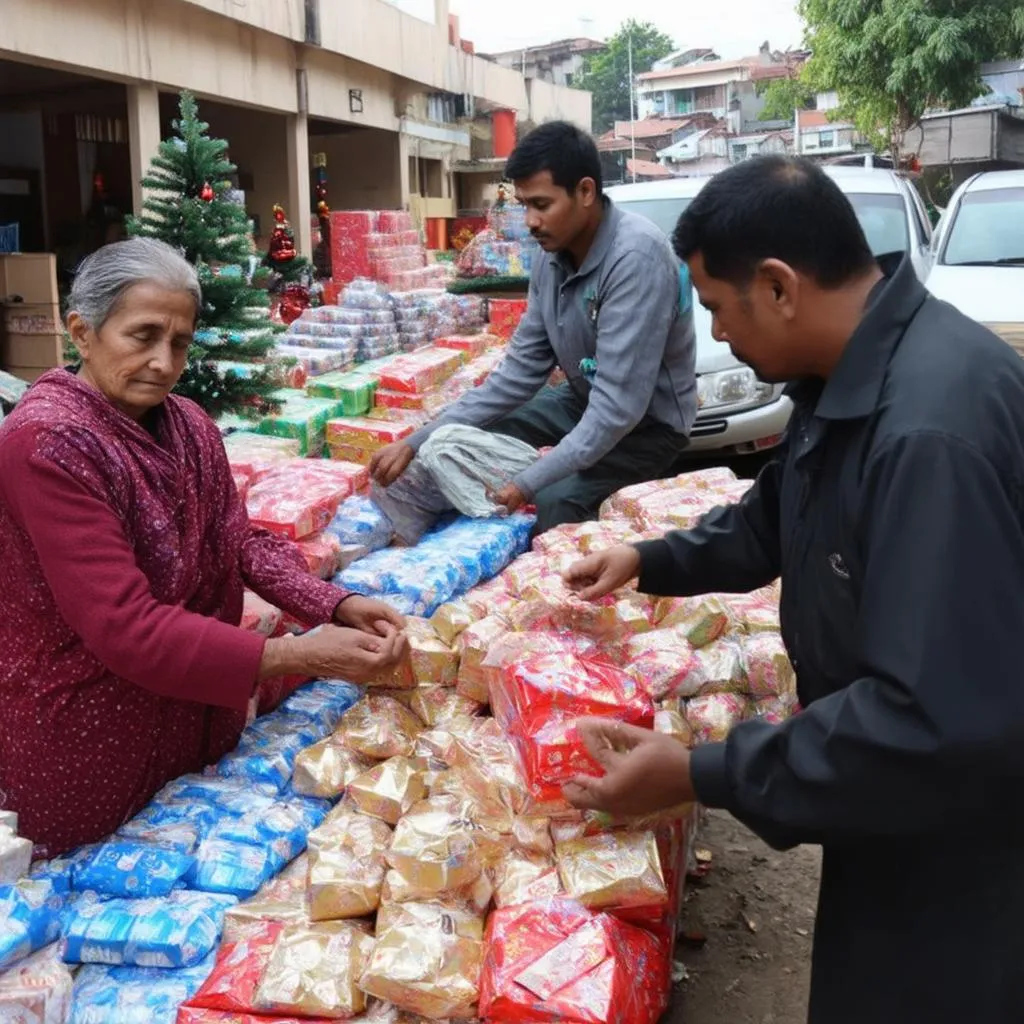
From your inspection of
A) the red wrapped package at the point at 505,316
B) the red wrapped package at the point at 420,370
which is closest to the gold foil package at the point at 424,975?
the red wrapped package at the point at 420,370

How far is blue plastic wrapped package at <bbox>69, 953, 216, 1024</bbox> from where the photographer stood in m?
1.90

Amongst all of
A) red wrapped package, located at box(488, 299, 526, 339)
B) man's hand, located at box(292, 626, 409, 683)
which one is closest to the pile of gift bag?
man's hand, located at box(292, 626, 409, 683)

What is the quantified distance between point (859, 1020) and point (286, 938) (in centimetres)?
97

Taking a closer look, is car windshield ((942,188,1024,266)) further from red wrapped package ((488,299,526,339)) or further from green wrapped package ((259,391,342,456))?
green wrapped package ((259,391,342,456))

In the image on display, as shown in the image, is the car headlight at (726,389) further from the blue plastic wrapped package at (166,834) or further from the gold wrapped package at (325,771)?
the blue plastic wrapped package at (166,834)

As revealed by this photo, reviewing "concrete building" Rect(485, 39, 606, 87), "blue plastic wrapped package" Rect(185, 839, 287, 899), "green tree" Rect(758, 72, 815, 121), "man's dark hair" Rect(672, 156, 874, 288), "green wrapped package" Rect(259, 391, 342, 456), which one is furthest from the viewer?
"concrete building" Rect(485, 39, 606, 87)

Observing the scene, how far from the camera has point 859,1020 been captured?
5.20 feet

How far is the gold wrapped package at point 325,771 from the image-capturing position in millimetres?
2490

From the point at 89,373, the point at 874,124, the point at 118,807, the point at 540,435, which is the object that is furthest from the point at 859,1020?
the point at 874,124

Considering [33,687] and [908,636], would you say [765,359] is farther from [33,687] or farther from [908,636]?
[33,687]

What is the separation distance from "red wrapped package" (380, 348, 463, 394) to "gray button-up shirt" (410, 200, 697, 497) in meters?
1.72

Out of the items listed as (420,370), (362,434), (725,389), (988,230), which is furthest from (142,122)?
(988,230)

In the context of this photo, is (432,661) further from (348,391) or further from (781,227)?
(348,391)

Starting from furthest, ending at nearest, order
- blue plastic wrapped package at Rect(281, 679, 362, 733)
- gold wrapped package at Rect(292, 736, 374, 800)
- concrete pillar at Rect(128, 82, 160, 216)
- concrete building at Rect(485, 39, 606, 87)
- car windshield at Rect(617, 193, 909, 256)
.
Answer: concrete building at Rect(485, 39, 606, 87) → concrete pillar at Rect(128, 82, 160, 216) → car windshield at Rect(617, 193, 909, 256) → blue plastic wrapped package at Rect(281, 679, 362, 733) → gold wrapped package at Rect(292, 736, 374, 800)
